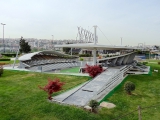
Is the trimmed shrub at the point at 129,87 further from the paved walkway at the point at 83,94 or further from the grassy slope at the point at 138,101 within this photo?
the paved walkway at the point at 83,94

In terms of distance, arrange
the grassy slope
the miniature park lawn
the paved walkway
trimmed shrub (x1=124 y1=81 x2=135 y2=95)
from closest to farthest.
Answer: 1. the miniature park lawn
2. the grassy slope
3. the paved walkway
4. trimmed shrub (x1=124 y1=81 x2=135 y2=95)

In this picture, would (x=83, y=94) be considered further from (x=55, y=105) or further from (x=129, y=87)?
(x=129, y=87)

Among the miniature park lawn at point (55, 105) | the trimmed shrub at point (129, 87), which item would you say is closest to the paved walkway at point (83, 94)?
the miniature park lawn at point (55, 105)

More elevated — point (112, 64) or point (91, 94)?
point (112, 64)

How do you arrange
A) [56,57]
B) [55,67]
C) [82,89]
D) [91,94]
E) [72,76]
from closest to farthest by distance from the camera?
[91,94] → [82,89] → [72,76] → [55,67] → [56,57]

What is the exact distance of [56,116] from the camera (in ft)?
25.0

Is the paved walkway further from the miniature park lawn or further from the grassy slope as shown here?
the grassy slope

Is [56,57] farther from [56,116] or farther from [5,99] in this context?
[56,116]

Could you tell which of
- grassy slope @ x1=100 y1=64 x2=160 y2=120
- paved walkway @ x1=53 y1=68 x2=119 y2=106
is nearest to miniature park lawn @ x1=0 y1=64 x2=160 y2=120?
grassy slope @ x1=100 y1=64 x2=160 y2=120

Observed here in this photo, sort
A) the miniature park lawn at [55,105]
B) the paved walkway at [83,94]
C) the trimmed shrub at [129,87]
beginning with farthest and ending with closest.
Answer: the trimmed shrub at [129,87]
the paved walkway at [83,94]
the miniature park lawn at [55,105]

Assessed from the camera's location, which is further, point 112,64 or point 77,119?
point 112,64

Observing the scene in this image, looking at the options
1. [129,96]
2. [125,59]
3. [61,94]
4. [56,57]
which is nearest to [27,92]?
[61,94]

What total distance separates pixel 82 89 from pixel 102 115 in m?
3.64

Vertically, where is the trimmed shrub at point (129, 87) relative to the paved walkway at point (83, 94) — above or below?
above
